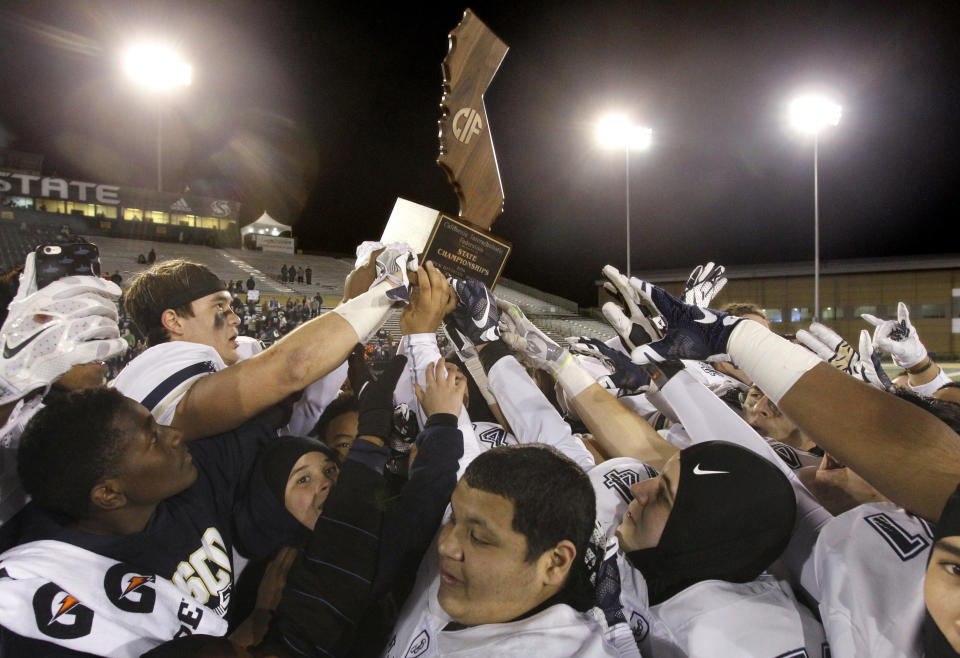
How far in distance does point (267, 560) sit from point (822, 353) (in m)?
3.79

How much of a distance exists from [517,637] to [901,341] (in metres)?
4.33

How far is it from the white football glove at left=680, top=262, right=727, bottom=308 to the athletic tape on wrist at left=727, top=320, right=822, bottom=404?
191 centimetres

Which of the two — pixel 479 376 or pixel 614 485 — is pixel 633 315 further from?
pixel 479 376

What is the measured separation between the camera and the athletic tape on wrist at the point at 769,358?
1.57 meters

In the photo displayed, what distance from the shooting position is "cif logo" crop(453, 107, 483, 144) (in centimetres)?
362

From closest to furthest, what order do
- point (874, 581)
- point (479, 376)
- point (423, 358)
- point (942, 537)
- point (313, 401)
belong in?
1. point (942, 537)
2. point (874, 581)
3. point (423, 358)
4. point (313, 401)
5. point (479, 376)

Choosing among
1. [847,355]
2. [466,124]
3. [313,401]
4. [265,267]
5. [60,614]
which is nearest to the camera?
[60,614]

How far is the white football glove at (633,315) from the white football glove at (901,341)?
3165 mm

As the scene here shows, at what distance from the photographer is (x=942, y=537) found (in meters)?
1.23

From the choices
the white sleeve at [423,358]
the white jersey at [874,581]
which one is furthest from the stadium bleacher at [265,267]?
the white jersey at [874,581]

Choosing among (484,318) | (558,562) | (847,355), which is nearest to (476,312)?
(484,318)

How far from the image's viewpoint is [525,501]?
1.53 metres

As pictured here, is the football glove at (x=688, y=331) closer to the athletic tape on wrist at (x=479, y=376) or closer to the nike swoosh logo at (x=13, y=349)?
the athletic tape on wrist at (x=479, y=376)

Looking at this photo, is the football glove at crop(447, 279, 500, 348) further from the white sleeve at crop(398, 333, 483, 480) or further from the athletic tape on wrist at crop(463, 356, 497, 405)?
the athletic tape on wrist at crop(463, 356, 497, 405)
